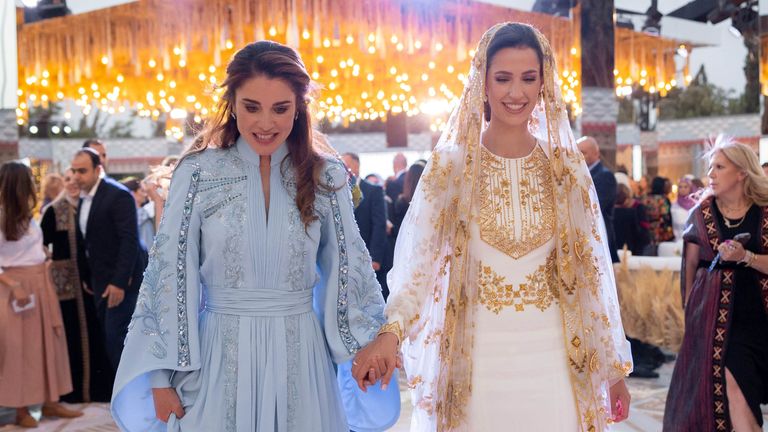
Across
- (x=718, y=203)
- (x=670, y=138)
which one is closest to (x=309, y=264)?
(x=718, y=203)

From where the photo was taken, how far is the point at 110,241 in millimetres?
5988

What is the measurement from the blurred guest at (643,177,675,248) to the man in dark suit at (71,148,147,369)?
596 cm

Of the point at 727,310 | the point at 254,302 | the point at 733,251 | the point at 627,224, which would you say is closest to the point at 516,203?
the point at 254,302

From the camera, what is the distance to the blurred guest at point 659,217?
33.2 feet

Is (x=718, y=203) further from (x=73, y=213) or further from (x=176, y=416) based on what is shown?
(x=73, y=213)

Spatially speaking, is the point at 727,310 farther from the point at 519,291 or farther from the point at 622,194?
the point at 622,194

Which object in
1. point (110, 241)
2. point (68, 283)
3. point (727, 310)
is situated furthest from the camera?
point (68, 283)

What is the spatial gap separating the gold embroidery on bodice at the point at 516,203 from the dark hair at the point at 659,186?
8.41 m

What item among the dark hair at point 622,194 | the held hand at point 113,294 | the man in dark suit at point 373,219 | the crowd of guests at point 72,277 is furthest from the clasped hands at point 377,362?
the dark hair at point 622,194

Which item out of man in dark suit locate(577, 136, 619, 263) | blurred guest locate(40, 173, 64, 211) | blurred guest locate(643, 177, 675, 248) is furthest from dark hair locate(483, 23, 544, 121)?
blurred guest locate(643, 177, 675, 248)

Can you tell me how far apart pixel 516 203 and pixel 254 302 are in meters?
0.84

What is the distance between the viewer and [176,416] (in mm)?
2512

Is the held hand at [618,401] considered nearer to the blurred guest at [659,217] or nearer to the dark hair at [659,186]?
the blurred guest at [659,217]

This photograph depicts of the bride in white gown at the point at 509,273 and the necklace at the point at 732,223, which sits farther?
the necklace at the point at 732,223
